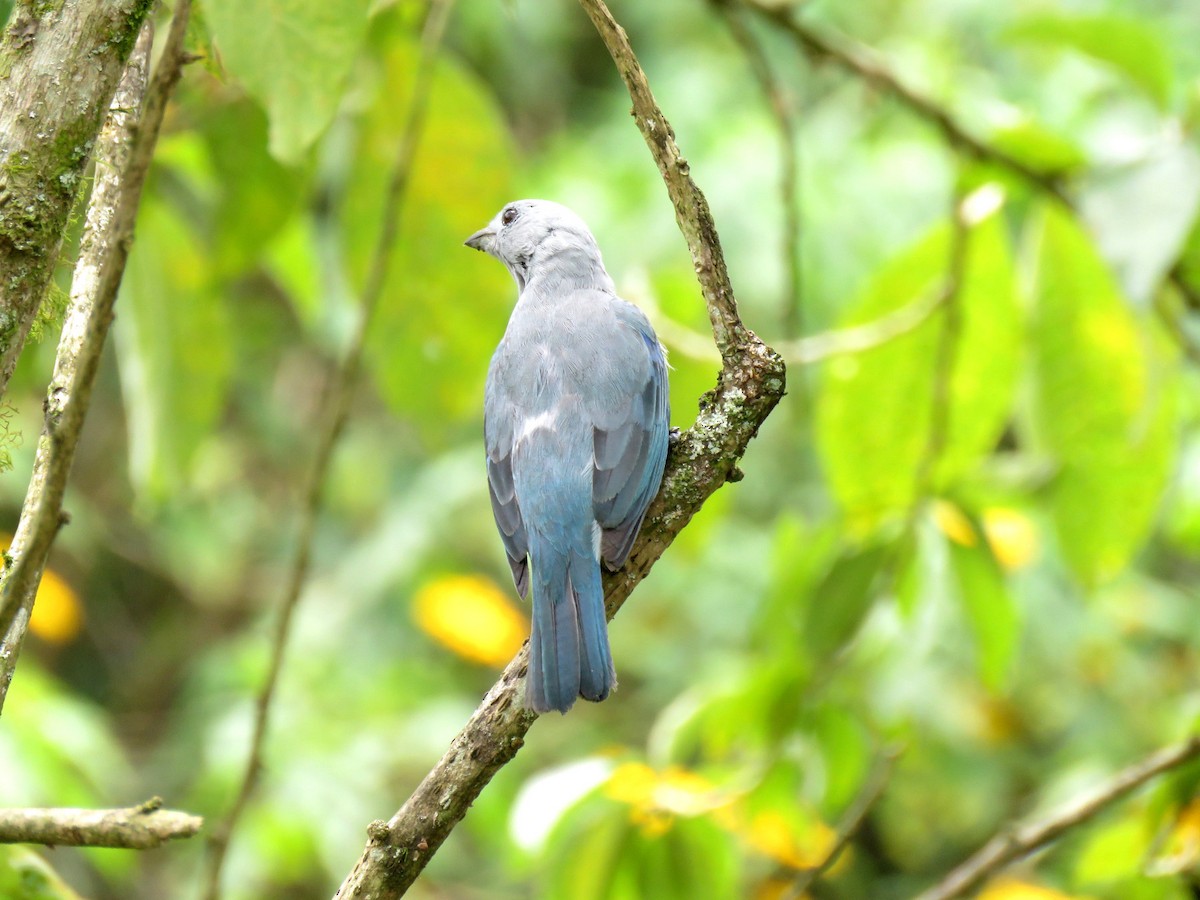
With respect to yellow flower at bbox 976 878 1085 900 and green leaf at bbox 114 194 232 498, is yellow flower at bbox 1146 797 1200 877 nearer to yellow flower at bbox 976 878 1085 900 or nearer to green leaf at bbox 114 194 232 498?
yellow flower at bbox 976 878 1085 900

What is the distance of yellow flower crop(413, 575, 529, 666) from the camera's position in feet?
→ 21.2

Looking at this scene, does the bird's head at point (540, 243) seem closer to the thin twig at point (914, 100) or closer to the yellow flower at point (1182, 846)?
the thin twig at point (914, 100)

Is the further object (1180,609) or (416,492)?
(416,492)

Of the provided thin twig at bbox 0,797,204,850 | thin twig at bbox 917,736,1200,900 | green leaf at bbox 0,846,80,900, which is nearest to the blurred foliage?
green leaf at bbox 0,846,80,900

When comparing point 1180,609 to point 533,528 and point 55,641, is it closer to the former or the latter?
point 533,528

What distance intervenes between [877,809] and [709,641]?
1178mm

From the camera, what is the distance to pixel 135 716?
307 inches

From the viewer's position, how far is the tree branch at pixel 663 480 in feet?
5.55

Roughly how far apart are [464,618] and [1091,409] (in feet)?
12.7

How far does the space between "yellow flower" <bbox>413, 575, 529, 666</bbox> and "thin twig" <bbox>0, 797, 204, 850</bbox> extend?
16.1 feet

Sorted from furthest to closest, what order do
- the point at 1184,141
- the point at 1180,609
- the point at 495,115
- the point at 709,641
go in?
the point at 709,641 < the point at 1180,609 < the point at 495,115 < the point at 1184,141

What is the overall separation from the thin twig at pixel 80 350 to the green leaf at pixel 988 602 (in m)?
2.34

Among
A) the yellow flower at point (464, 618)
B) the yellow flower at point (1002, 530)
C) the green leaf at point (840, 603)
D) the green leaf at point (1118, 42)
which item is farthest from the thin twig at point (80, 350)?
the yellow flower at point (464, 618)

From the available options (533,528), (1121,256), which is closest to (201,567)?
(533,528)
